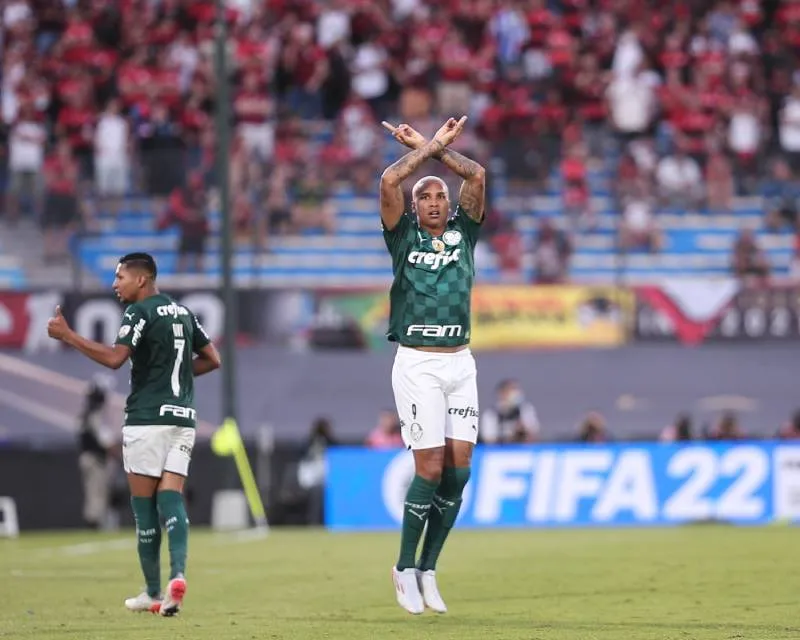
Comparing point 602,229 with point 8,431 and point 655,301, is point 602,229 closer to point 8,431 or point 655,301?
point 655,301

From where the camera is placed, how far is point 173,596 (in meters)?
10.3

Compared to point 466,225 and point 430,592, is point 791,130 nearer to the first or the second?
point 466,225

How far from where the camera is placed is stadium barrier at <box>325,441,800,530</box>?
2203cm

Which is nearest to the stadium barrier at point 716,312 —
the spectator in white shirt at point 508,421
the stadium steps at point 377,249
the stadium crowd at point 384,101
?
the stadium steps at point 377,249

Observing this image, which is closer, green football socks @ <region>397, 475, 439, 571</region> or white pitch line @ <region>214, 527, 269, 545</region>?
green football socks @ <region>397, 475, 439, 571</region>

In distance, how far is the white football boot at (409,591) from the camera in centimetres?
1014

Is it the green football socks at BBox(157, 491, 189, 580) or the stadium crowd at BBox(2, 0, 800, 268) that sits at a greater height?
the stadium crowd at BBox(2, 0, 800, 268)

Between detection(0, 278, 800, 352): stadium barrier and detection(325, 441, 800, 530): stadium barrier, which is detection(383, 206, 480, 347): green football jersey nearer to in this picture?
detection(325, 441, 800, 530): stadium barrier

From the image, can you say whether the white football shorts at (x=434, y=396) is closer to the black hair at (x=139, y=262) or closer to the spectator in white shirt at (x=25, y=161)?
the black hair at (x=139, y=262)

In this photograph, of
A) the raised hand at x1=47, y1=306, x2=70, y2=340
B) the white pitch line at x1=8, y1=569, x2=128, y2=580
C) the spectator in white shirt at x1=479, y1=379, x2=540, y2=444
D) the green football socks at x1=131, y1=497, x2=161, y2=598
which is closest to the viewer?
the raised hand at x1=47, y1=306, x2=70, y2=340

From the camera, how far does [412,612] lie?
10133mm

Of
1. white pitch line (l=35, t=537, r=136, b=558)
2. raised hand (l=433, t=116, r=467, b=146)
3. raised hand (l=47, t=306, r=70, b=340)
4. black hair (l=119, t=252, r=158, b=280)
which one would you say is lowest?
white pitch line (l=35, t=537, r=136, b=558)

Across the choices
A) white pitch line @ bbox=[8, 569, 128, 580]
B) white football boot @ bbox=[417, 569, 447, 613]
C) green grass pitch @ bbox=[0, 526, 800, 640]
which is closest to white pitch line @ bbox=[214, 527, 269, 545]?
green grass pitch @ bbox=[0, 526, 800, 640]

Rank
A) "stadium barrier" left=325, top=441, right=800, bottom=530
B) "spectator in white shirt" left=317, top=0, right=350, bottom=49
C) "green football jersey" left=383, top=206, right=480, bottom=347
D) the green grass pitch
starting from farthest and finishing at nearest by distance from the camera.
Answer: "spectator in white shirt" left=317, top=0, right=350, bottom=49 < "stadium barrier" left=325, top=441, right=800, bottom=530 < "green football jersey" left=383, top=206, right=480, bottom=347 < the green grass pitch
